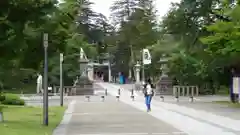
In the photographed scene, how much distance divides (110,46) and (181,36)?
5777cm

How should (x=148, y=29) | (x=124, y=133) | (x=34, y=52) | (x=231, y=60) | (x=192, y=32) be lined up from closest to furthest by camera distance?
(x=124, y=133) → (x=34, y=52) → (x=231, y=60) → (x=192, y=32) → (x=148, y=29)

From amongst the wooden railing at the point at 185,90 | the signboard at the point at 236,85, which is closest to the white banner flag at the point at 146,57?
the wooden railing at the point at 185,90

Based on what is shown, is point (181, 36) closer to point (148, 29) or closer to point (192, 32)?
point (192, 32)

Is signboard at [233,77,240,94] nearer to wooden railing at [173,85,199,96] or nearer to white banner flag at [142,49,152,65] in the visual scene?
wooden railing at [173,85,199,96]

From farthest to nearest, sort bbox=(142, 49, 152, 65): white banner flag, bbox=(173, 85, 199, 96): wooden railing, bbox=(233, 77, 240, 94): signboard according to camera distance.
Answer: bbox=(142, 49, 152, 65): white banner flag, bbox=(173, 85, 199, 96): wooden railing, bbox=(233, 77, 240, 94): signboard

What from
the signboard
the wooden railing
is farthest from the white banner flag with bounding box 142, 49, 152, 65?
the signboard

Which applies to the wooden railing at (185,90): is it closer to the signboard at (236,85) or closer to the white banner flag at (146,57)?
the white banner flag at (146,57)

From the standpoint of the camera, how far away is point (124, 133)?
1527 centimetres

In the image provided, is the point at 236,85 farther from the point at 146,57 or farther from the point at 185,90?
the point at 146,57

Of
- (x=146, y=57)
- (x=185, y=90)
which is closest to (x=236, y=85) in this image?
(x=185, y=90)

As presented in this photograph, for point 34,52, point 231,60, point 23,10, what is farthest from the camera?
point 231,60

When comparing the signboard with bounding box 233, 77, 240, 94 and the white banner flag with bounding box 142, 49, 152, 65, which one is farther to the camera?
the white banner flag with bounding box 142, 49, 152, 65

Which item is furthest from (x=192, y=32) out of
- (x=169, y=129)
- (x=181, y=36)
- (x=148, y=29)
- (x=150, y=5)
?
(x=150, y=5)

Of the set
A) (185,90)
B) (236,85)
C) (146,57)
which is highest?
(146,57)
